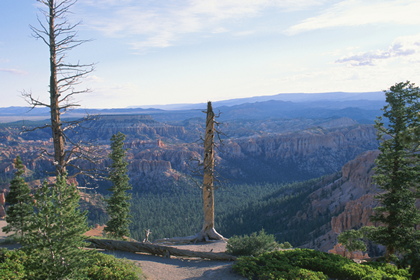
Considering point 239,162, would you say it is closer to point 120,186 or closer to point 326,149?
point 326,149

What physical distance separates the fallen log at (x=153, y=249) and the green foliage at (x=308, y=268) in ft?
6.47

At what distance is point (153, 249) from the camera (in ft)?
53.0

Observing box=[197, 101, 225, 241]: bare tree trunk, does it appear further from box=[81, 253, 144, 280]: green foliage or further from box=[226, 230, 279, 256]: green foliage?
box=[81, 253, 144, 280]: green foliage

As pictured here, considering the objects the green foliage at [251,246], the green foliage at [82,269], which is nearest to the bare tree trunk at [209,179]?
the green foliage at [251,246]

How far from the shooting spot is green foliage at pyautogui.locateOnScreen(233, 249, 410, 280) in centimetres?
1182

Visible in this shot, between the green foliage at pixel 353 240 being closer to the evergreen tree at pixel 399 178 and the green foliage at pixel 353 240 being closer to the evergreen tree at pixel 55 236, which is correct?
the evergreen tree at pixel 399 178

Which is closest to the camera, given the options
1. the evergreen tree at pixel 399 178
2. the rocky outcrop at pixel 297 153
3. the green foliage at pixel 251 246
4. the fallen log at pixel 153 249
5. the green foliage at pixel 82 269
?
the green foliage at pixel 82 269

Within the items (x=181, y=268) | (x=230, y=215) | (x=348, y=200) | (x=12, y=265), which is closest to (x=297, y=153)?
(x=230, y=215)

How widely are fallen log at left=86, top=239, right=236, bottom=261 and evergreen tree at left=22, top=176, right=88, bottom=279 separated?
6973 millimetres

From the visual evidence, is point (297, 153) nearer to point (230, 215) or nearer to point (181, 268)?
point (230, 215)

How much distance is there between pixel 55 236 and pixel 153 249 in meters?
7.92

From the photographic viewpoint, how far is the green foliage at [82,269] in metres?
9.29

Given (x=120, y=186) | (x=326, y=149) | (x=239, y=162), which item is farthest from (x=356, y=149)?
(x=120, y=186)

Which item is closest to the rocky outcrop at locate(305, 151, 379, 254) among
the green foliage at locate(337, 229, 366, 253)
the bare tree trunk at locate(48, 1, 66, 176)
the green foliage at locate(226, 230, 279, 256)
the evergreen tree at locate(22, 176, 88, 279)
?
the green foliage at locate(337, 229, 366, 253)
